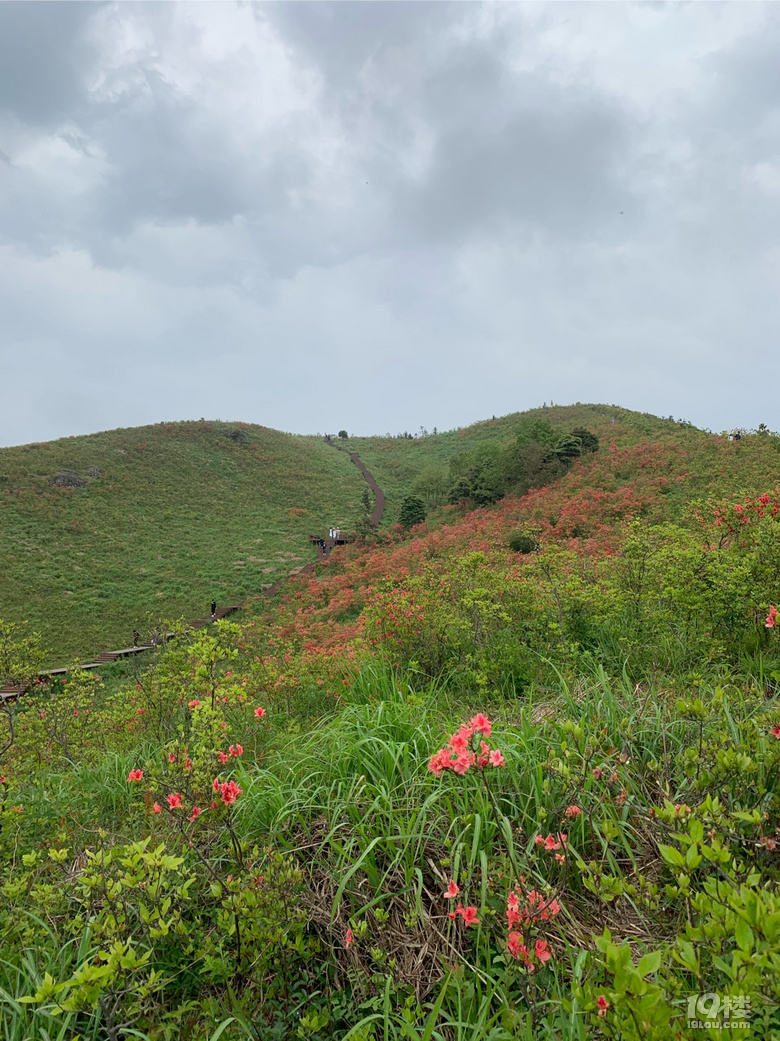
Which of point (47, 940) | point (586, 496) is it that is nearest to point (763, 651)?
point (47, 940)

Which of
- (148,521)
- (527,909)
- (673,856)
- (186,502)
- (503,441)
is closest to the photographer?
(673,856)

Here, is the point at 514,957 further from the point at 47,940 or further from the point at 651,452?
the point at 651,452

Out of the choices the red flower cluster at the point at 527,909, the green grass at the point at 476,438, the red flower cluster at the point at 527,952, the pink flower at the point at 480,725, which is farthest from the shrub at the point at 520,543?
the red flower cluster at the point at 527,952

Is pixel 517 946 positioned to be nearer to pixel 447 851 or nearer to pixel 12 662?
pixel 447 851

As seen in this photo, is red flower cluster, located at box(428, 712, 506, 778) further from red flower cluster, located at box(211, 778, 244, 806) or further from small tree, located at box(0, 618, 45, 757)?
small tree, located at box(0, 618, 45, 757)

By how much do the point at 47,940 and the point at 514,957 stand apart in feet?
6.75

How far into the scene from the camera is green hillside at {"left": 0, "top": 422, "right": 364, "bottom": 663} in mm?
18719

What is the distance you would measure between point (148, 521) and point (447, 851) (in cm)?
2976

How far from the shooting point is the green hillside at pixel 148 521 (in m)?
18.7

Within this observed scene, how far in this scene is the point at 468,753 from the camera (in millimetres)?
1713

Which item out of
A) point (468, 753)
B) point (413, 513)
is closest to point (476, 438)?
point (413, 513)

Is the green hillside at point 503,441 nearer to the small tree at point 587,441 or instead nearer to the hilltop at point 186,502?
the hilltop at point 186,502

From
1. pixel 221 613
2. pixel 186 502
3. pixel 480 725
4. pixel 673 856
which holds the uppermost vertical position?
pixel 186 502

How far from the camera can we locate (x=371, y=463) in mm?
49938
